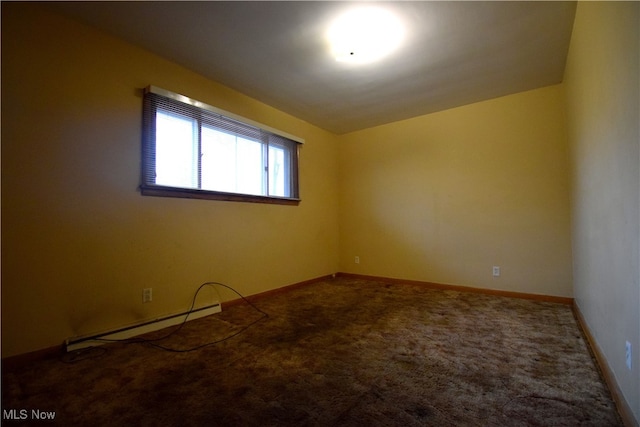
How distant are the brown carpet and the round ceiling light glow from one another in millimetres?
2433

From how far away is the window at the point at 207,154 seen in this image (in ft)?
8.05

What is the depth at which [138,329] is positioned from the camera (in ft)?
7.34

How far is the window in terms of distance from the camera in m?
2.46

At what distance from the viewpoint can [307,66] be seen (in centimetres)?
270

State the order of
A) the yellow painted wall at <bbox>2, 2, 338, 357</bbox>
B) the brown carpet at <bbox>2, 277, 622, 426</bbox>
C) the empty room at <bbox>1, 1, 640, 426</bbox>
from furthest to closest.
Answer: the yellow painted wall at <bbox>2, 2, 338, 357</bbox> < the empty room at <bbox>1, 1, 640, 426</bbox> < the brown carpet at <bbox>2, 277, 622, 426</bbox>

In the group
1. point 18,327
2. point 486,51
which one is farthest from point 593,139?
point 18,327

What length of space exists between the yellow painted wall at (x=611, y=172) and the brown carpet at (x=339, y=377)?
29 centimetres

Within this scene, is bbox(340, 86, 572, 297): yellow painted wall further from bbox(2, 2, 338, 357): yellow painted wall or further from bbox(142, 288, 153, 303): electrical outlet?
bbox(142, 288, 153, 303): electrical outlet

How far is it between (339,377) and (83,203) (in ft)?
7.27

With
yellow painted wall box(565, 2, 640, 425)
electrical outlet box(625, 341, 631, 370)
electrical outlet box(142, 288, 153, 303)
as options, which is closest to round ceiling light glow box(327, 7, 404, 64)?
yellow painted wall box(565, 2, 640, 425)

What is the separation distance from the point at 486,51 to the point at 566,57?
0.82 meters

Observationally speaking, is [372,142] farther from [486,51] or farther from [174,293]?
[174,293]

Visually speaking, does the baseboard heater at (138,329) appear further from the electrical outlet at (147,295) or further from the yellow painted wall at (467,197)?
the yellow painted wall at (467,197)

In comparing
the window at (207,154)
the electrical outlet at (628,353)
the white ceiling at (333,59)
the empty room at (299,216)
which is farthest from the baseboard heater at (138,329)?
the electrical outlet at (628,353)
